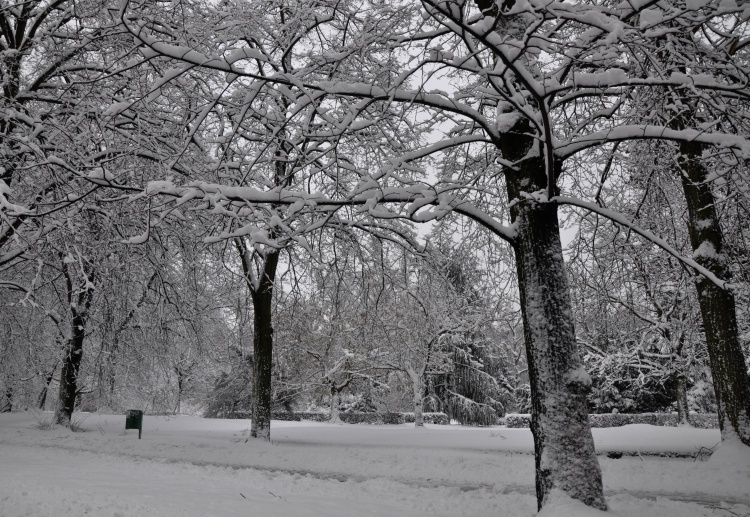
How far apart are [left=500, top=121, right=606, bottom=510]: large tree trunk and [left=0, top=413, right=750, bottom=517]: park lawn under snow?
25 centimetres

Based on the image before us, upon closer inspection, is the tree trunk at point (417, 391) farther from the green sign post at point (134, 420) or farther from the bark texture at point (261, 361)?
the green sign post at point (134, 420)

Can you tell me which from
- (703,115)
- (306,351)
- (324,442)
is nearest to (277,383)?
(306,351)

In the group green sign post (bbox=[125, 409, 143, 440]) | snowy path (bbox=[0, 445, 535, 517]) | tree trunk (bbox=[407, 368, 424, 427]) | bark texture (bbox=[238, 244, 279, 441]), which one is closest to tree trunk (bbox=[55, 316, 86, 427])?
green sign post (bbox=[125, 409, 143, 440])

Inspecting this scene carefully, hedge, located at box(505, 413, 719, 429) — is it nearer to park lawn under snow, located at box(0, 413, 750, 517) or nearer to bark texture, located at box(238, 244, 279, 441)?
park lawn under snow, located at box(0, 413, 750, 517)

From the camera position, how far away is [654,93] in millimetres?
5691

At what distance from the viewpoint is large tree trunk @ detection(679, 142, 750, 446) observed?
8641 mm

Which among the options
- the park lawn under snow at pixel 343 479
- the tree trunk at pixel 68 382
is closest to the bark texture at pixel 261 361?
the park lawn under snow at pixel 343 479

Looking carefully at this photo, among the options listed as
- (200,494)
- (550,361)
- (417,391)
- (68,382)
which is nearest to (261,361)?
(200,494)

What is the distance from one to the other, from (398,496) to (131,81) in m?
6.89

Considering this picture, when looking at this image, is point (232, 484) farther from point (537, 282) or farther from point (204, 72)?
point (204, 72)

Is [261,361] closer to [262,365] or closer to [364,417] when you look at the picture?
[262,365]

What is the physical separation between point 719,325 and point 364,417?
2443 cm

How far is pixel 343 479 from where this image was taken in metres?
9.17

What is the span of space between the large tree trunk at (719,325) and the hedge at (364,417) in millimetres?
20599
